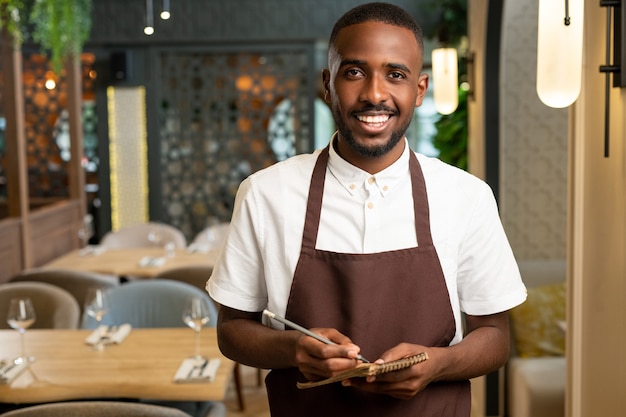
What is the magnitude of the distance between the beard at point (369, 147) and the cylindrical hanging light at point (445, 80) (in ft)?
11.1

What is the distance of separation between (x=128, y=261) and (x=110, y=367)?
2.76 m

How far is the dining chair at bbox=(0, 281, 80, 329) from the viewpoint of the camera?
12.7 ft

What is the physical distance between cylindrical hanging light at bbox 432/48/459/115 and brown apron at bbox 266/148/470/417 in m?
3.34

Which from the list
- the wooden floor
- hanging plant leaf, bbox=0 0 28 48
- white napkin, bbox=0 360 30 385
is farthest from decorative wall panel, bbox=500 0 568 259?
hanging plant leaf, bbox=0 0 28 48

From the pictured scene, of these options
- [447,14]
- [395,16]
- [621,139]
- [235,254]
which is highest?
[447,14]

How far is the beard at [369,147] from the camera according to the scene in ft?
4.90

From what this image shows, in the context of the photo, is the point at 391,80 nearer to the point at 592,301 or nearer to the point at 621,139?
the point at 621,139

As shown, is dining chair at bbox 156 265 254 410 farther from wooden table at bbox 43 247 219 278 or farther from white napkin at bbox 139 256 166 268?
white napkin at bbox 139 256 166 268

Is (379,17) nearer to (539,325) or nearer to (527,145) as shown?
(539,325)

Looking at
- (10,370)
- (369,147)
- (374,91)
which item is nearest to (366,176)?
(369,147)

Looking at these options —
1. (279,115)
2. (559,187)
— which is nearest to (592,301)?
(559,187)

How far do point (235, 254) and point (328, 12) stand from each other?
7.47 meters

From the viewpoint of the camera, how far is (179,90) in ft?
29.3

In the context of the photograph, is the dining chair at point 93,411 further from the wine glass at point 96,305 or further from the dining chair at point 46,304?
the dining chair at point 46,304
